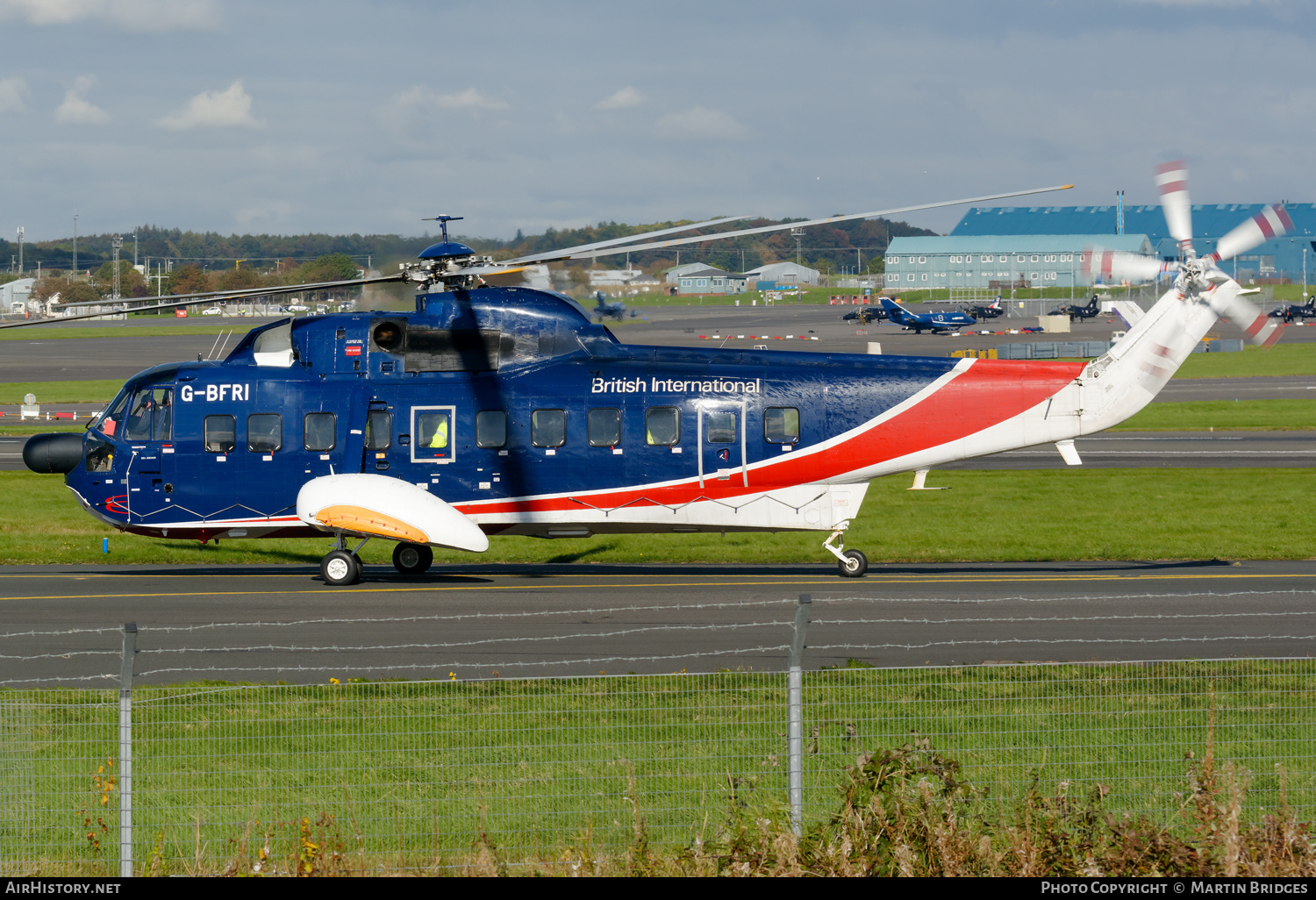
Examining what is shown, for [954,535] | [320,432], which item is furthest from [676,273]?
[954,535]

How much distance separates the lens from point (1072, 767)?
28.5ft

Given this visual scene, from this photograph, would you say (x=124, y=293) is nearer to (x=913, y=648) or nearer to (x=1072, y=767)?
(x=913, y=648)

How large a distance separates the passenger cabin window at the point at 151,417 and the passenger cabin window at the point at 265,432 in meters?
1.31

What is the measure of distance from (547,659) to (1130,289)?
4573 inches

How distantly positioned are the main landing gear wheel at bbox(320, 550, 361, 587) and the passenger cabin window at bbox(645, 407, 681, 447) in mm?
4825

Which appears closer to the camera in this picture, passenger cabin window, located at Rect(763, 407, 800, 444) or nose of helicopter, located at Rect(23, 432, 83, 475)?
passenger cabin window, located at Rect(763, 407, 800, 444)

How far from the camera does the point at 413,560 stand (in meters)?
20.2

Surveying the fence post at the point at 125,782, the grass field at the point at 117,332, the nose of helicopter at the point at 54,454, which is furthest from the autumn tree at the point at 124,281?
the fence post at the point at 125,782

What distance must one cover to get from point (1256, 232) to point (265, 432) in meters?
14.9

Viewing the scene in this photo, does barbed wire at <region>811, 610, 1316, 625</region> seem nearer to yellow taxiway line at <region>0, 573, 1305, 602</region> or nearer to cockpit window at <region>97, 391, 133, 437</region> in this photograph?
yellow taxiway line at <region>0, 573, 1305, 602</region>

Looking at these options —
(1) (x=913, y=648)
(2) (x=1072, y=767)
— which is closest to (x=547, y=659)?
(1) (x=913, y=648)

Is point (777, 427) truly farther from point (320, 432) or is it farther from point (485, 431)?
point (320, 432)

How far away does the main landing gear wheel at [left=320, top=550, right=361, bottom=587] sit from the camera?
745 inches

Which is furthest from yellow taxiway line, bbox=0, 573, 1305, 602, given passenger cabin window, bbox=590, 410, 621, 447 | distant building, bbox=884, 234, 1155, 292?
distant building, bbox=884, 234, 1155, 292
